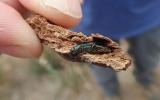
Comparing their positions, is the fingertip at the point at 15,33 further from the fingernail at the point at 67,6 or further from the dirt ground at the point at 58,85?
the dirt ground at the point at 58,85

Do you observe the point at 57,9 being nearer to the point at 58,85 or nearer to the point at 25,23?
the point at 25,23

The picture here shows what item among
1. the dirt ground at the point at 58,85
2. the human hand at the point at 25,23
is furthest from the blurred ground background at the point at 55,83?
the human hand at the point at 25,23

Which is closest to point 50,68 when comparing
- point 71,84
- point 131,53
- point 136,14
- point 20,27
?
point 71,84

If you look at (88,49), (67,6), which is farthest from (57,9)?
(88,49)

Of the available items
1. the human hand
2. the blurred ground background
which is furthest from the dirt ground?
the human hand

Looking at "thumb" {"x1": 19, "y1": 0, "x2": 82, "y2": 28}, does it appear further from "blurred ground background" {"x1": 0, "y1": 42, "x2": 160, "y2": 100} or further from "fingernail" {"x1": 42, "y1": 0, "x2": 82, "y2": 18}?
"blurred ground background" {"x1": 0, "y1": 42, "x2": 160, "y2": 100}

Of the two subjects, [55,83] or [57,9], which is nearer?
[57,9]

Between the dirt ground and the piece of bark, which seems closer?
the piece of bark
